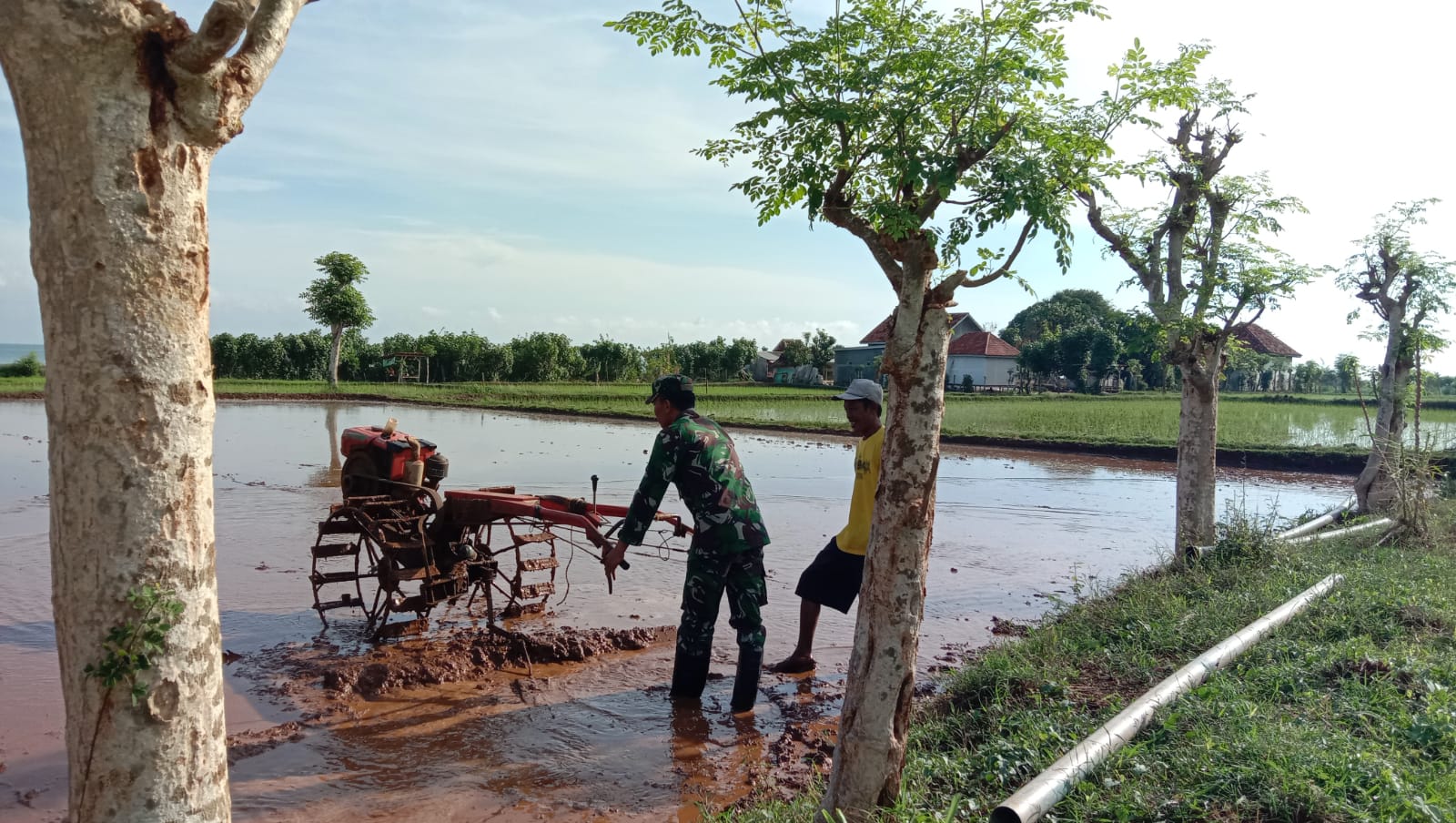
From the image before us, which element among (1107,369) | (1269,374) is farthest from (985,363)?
(1269,374)

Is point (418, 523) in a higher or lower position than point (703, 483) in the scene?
lower

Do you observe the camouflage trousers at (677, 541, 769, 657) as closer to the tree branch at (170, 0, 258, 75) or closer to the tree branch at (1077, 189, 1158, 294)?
the tree branch at (170, 0, 258, 75)

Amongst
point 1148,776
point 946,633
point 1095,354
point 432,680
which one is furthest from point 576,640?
point 1095,354

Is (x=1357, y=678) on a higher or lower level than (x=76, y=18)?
lower

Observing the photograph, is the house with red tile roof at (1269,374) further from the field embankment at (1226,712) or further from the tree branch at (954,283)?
the tree branch at (954,283)

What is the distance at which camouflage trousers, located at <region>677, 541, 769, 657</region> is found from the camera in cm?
543

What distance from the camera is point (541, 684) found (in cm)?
601

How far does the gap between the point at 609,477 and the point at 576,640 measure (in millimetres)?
10430

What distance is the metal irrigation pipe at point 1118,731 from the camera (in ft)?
10.7

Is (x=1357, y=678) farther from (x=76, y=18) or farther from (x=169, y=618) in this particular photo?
(x=76, y=18)

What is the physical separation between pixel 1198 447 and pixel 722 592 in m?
5.65

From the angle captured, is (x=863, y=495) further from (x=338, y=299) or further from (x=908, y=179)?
(x=338, y=299)

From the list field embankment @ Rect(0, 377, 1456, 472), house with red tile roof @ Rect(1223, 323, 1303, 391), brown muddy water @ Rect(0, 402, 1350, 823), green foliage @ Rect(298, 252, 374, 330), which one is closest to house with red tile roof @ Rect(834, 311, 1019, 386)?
field embankment @ Rect(0, 377, 1456, 472)

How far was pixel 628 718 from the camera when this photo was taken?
550cm
